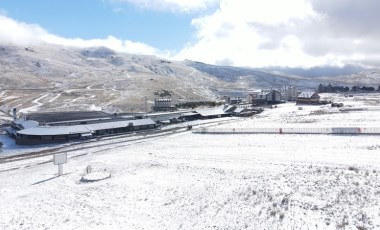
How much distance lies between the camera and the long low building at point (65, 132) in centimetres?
6062

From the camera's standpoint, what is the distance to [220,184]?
99.7 ft

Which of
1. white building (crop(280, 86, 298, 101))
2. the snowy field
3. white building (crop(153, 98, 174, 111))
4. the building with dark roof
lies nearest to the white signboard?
the snowy field

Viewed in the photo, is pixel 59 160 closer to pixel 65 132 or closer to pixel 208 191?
pixel 208 191

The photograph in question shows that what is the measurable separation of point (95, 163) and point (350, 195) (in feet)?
96.7

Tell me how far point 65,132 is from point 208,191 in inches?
1635

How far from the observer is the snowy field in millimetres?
22875

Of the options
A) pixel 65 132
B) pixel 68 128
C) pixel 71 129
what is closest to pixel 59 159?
pixel 65 132

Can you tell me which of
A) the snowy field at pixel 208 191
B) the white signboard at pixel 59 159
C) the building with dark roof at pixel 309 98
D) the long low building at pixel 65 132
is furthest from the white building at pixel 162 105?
the white signboard at pixel 59 159

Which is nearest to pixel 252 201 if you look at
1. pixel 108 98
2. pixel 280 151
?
pixel 280 151

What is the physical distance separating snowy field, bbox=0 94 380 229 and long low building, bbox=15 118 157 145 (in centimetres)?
1552

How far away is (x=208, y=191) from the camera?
2873 cm

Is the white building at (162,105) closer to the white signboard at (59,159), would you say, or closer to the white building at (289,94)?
the white building at (289,94)

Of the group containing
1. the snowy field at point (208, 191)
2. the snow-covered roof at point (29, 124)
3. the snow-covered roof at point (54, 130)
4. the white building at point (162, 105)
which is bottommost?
the snowy field at point (208, 191)

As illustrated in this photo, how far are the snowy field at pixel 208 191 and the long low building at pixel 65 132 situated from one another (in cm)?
1552
